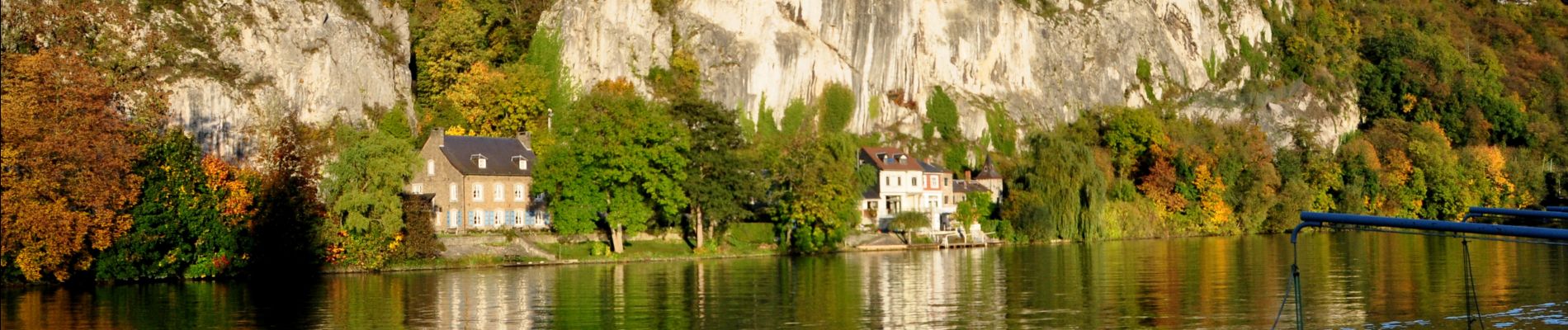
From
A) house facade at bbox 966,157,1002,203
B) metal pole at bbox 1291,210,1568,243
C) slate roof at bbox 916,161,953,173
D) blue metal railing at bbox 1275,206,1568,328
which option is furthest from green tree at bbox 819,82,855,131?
metal pole at bbox 1291,210,1568,243

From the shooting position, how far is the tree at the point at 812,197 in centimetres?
7850

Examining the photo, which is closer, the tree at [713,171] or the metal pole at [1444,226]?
the metal pole at [1444,226]

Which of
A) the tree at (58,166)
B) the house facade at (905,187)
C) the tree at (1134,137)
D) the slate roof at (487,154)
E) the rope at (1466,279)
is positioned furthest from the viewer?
the tree at (1134,137)

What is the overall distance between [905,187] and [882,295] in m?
54.3

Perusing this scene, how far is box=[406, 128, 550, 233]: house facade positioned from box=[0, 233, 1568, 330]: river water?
12.7 metres

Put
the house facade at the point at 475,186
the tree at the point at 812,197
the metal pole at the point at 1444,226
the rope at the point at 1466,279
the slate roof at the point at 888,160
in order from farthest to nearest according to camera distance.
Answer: the slate roof at the point at 888,160 → the house facade at the point at 475,186 → the tree at the point at 812,197 → the rope at the point at 1466,279 → the metal pole at the point at 1444,226

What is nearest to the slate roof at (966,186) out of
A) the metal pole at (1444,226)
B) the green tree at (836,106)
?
the green tree at (836,106)

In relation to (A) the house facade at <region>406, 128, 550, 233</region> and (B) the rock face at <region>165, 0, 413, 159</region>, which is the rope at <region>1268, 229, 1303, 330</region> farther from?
(B) the rock face at <region>165, 0, 413, 159</region>

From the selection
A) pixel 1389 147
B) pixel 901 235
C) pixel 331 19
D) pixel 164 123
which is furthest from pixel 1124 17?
pixel 164 123

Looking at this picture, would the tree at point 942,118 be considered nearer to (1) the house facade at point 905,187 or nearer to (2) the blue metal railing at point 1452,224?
(1) the house facade at point 905,187

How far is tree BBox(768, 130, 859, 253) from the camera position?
78.5 m

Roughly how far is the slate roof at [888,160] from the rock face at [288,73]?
29.5m

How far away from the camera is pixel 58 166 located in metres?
51.2

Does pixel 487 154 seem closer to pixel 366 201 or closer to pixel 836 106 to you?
pixel 366 201
